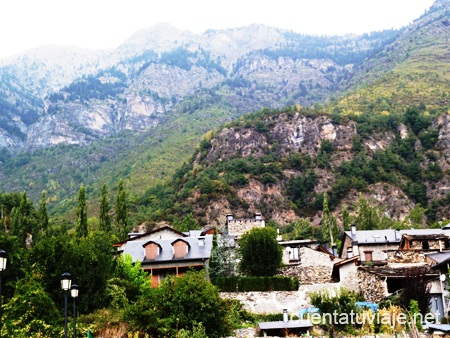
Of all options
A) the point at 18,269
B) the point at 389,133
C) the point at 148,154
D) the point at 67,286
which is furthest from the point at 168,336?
the point at 148,154

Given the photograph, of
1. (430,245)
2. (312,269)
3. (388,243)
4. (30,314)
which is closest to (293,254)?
(312,269)

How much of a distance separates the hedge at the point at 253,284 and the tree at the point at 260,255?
3598 mm

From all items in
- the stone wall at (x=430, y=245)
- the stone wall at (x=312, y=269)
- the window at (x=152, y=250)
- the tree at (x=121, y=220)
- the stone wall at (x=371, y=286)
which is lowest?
the stone wall at (x=371, y=286)

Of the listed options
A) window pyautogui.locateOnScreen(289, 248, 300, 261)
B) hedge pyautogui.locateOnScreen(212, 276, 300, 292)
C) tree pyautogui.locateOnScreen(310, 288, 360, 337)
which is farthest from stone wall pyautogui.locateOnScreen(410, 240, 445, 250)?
tree pyautogui.locateOnScreen(310, 288, 360, 337)

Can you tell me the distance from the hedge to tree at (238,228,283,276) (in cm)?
360

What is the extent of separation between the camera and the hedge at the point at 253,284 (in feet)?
146

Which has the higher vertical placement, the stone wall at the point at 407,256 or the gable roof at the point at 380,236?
the gable roof at the point at 380,236

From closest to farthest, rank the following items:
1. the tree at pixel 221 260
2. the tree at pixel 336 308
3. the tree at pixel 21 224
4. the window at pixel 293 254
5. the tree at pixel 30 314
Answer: the tree at pixel 30 314 → the tree at pixel 336 308 → the tree at pixel 221 260 → the window at pixel 293 254 → the tree at pixel 21 224

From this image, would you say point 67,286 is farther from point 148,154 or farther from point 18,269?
point 148,154

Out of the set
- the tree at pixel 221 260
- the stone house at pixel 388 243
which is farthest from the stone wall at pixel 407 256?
the tree at pixel 221 260

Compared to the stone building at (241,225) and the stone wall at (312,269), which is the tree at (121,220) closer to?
the stone building at (241,225)

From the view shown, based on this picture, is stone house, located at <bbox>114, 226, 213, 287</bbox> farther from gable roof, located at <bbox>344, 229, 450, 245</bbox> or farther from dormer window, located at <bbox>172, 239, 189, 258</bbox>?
gable roof, located at <bbox>344, 229, 450, 245</bbox>

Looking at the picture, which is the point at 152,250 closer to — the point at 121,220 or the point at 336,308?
the point at 336,308

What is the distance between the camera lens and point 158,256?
5084 cm
